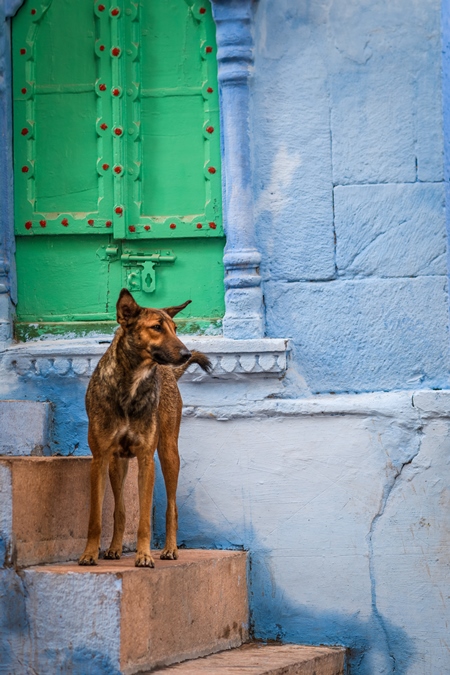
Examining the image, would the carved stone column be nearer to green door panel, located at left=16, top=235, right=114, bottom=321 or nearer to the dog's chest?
green door panel, located at left=16, top=235, right=114, bottom=321

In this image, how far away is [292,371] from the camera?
19.1 ft

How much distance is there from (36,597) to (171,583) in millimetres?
575

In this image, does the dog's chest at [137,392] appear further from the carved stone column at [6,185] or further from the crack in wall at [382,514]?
the carved stone column at [6,185]

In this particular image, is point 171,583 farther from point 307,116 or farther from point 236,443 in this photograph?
point 307,116

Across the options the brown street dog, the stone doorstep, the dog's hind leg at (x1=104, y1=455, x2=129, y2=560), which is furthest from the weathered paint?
the brown street dog

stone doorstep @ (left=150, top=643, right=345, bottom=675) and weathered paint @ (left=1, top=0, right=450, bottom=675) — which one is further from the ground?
weathered paint @ (left=1, top=0, right=450, bottom=675)

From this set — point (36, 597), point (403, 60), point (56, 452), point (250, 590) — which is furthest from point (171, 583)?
point (403, 60)

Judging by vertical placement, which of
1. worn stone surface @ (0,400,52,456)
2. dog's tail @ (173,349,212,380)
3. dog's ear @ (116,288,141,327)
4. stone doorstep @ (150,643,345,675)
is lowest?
stone doorstep @ (150,643,345,675)

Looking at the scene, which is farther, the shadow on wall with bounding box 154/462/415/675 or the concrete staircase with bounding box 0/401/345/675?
the shadow on wall with bounding box 154/462/415/675

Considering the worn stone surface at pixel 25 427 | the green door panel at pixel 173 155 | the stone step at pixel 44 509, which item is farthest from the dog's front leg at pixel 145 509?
the green door panel at pixel 173 155

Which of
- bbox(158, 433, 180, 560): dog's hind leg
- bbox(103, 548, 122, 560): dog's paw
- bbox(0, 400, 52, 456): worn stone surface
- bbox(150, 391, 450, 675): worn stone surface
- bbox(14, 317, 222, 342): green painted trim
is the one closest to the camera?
bbox(103, 548, 122, 560): dog's paw

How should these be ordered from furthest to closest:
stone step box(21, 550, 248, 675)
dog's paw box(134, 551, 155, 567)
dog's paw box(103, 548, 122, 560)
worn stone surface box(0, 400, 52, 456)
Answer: worn stone surface box(0, 400, 52, 456) < dog's paw box(103, 548, 122, 560) < dog's paw box(134, 551, 155, 567) < stone step box(21, 550, 248, 675)

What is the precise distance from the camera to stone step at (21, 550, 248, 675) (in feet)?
14.2

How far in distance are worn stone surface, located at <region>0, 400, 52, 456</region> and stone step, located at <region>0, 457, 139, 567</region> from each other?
711mm
